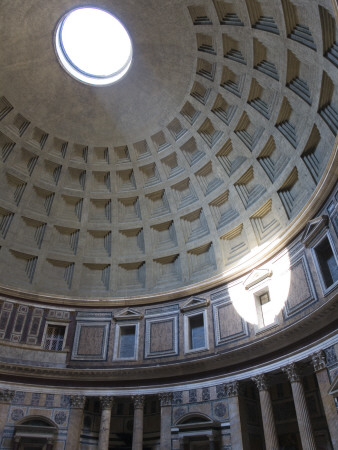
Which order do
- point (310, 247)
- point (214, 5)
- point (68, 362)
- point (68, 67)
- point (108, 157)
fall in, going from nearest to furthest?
point (310, 247)
point (214, 5)
point (68, 362)
point (68, 67)
point (108, 157)

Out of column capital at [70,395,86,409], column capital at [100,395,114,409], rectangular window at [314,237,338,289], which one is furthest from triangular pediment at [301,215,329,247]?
column capital at [70,395,86,409]

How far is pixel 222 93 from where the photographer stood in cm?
2108

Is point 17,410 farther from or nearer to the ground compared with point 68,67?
nearer to the ground

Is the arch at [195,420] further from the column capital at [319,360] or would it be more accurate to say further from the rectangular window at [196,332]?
the column capital at [319,360]

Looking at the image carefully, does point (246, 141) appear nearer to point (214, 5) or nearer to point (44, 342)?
point (214, 5)

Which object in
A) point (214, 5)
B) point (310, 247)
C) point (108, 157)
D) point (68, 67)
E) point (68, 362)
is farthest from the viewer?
point (108, 157)

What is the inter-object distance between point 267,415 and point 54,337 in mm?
12182

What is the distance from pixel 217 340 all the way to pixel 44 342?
31.1ft

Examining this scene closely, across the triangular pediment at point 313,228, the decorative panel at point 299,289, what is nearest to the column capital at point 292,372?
the decorative panel at point 299,289

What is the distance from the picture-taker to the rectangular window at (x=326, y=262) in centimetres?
1545

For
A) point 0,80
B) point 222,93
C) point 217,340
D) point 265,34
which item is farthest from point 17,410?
point 265,34

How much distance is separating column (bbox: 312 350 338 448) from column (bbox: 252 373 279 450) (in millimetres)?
2707

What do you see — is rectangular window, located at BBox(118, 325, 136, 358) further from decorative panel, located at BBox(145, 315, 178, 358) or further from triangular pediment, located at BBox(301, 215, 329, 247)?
triangular pediment, located at BBox(301, 215, 329, 247)

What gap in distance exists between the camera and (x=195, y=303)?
2111 cm
